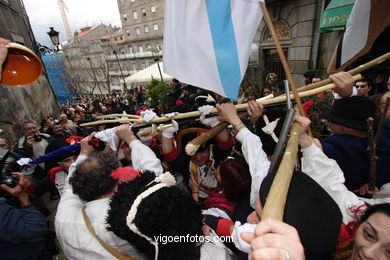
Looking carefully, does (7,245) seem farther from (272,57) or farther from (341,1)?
(272,57)

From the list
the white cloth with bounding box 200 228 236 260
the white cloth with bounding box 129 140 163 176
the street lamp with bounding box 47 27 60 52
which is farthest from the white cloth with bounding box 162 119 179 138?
the street lamp with bounding box 47 27 60 52

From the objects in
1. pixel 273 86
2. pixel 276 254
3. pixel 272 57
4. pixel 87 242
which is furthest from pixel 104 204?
pixel 272 57

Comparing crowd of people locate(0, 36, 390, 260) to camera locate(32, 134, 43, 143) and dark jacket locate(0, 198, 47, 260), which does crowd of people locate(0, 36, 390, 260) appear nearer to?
dark jacket locate(0, 198, 47, 260)

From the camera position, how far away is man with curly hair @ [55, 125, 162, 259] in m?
1.23

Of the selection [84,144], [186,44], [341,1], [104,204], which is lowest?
[104,204]

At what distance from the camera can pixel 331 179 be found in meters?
1.30

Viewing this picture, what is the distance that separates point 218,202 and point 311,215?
1260 mm

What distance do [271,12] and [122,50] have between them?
1500 inches

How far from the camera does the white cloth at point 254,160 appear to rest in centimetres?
140

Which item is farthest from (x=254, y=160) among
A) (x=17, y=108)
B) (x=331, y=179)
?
(x=17, y=108)

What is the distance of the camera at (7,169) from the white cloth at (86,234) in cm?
68

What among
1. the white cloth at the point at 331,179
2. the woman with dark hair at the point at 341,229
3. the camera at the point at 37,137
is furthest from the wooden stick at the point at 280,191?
the camera at the point at 37,137

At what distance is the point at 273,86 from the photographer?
5406 millimetres

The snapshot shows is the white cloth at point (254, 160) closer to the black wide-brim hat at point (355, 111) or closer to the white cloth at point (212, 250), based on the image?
the white cloth at point (212, 250)
